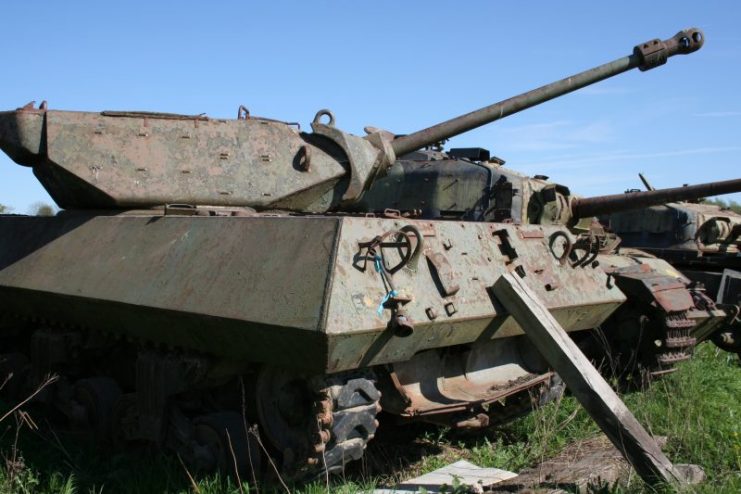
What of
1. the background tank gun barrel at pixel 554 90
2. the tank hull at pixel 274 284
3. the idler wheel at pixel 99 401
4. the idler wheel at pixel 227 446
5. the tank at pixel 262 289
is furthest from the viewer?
the background tank gun barrel at pixel 554 90

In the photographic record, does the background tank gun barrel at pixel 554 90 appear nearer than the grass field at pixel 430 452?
No

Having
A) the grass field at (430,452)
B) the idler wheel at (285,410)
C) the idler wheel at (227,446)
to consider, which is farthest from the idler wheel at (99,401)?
the idler wheel at (285,410)

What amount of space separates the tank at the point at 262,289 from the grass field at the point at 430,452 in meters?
0.23

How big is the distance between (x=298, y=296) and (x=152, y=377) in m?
1.56

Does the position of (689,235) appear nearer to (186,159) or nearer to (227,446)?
(186,159)

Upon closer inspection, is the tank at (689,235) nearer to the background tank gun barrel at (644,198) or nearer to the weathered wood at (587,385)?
the background tank gun barrel at (644,198)

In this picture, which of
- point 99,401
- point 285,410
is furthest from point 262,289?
point 99,401

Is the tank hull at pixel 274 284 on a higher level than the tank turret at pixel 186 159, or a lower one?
lower

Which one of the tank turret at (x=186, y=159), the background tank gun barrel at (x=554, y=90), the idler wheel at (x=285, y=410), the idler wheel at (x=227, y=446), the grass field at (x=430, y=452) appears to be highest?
the background tank gun barrel at (x=554, y=90)

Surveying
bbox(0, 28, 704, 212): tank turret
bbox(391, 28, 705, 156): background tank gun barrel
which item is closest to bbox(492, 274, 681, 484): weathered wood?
bbox(0, 28, 704, 212): tank turret

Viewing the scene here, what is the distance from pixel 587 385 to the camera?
16.8ft

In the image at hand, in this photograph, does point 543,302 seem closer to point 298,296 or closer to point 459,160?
point 298,296

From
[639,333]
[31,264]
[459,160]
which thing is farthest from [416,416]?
[459,160]

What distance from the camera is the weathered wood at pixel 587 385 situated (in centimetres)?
496
